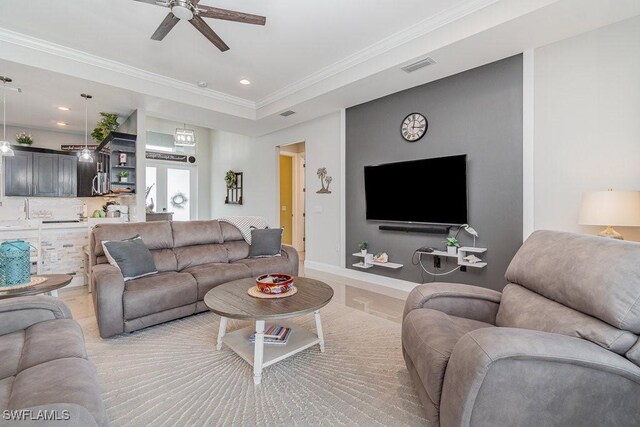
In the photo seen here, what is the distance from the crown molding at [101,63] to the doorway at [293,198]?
245 centimetres

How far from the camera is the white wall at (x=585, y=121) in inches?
103

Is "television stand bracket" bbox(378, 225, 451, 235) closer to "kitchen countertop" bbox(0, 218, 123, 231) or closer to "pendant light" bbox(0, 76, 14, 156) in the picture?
"kitchen countertop" bbox(0, 218, 123, 231)

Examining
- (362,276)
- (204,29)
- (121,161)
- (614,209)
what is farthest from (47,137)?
(614,209)

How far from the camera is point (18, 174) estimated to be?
6.12 metres

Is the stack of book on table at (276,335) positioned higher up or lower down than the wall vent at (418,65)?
lower down

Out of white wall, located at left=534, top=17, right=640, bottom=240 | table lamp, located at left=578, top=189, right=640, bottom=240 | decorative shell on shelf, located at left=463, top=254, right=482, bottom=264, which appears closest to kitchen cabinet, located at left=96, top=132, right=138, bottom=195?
decorative shell on shelf, located at left=463, top=254, right=482, bottom=264

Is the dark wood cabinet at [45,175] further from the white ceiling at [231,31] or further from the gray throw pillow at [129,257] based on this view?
the gray throw pillow at [129,257]

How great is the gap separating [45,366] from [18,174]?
720 cm

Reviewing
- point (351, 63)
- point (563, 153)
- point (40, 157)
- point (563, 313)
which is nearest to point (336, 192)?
point (351, 63)

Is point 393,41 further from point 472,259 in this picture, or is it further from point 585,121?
point 472,259

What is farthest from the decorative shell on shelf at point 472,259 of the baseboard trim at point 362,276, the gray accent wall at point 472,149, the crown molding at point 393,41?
the crown molding at point 393,41

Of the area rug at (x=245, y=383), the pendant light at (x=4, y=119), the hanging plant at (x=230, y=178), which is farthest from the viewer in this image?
the hanging plant at (x=230, y=178)

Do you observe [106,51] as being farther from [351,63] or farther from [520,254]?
[520,254]

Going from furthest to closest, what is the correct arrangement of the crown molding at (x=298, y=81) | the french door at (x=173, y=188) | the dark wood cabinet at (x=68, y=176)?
1. the french door at (x=173, y=188)
2. the dark wood cabinet at (x=68, y=176)
3. the crown molding at (x=298, y=81)
